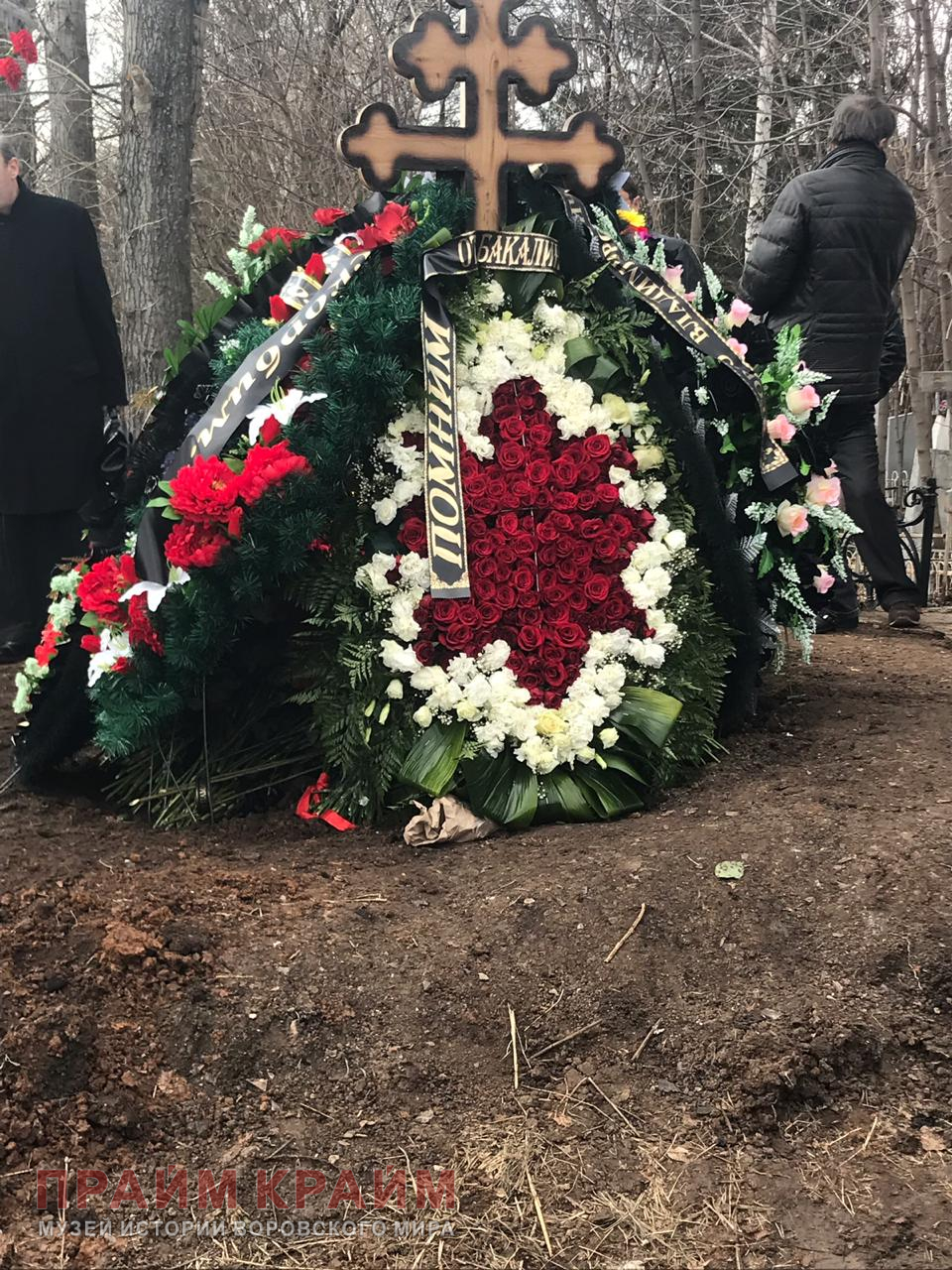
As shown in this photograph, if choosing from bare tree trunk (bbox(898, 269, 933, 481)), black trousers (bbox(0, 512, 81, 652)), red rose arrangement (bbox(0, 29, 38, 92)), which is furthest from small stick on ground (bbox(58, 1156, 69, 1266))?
bare tree trunk (bbox(898, 269, 933, 481))

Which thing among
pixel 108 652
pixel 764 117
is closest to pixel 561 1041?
pixel 108 652

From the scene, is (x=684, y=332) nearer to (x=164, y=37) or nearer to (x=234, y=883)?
(x=234, y=883)

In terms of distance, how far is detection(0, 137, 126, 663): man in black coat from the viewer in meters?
4.73

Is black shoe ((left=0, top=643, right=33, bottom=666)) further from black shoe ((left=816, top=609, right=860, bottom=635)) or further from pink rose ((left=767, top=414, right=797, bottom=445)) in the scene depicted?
black shoe ((left=816, top=609, right=860, bottom=635))

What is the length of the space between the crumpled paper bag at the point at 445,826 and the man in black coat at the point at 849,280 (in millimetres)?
2777

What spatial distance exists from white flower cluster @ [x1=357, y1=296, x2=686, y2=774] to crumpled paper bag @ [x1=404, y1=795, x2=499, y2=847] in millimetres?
169

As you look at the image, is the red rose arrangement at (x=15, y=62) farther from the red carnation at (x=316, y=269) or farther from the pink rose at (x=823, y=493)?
the pink rose at (x=823, y=493)

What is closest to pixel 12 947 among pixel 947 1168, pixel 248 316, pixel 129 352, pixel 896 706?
pixel 947 1168

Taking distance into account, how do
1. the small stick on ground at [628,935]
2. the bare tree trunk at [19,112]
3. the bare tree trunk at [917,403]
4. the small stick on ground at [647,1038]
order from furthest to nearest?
the bare tree trunk at [19,112] → the bare tree trunk at [917,403] → the small stick on ground at [628,935] → the small stick on ground at [647,1038]

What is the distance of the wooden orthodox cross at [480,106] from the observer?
3.17m

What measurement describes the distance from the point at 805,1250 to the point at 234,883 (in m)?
1.46

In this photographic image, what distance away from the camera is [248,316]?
359cm

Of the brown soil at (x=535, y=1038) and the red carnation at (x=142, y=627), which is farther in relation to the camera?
the red carnation at (x=142, y=627)

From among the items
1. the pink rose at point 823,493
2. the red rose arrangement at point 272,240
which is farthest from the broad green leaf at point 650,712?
the red rose arrangement at point 272,240
